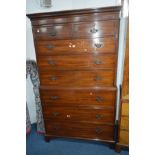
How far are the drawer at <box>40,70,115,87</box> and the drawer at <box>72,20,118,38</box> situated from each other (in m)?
0.43

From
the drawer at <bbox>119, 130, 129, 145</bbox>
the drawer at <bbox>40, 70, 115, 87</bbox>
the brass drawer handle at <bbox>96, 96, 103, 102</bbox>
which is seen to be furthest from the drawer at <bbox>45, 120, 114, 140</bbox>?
the drawer at <bbox>40, 70, 115, 87</bbox>

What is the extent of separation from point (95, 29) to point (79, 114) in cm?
111

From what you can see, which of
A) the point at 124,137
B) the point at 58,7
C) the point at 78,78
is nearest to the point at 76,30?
the point at 78,78

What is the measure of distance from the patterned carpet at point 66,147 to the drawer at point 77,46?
1353mm

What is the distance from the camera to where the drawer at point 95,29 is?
154cm

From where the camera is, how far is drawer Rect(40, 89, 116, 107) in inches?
69.1

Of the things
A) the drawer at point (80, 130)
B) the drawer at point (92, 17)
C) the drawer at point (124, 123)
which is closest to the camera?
the drawer at point (92, 17)

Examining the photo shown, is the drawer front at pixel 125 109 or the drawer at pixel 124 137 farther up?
the drawer front at pixel 125 109

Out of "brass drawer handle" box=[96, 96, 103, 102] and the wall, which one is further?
the wall

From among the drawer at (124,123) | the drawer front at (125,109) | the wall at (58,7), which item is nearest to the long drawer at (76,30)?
the wall at (58,7)

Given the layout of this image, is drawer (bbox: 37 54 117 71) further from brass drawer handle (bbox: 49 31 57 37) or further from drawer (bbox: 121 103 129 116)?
drawer (bbox: 121 103 129 116)

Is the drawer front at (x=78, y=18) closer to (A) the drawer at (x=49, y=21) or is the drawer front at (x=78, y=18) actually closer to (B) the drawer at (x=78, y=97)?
(A) the drawer at (x=49, y=21)

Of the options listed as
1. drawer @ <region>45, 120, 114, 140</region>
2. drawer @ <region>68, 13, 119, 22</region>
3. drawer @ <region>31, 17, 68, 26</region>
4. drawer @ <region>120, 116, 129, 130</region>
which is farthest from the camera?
drawer @ <region>45, 120, 114, 140</region>

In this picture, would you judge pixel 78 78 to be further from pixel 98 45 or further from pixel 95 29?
pixel 95 29
